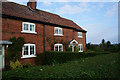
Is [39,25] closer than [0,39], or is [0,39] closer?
[0,39]

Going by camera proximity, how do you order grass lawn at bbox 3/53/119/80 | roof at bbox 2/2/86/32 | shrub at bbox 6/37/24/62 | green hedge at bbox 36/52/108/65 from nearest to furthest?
grass lawn at bbox 3/53/119/80
shrub at bbox 6/37/24/62
roof at bbox 2/2/86/32
green hedge at bbox 36/52/108/65

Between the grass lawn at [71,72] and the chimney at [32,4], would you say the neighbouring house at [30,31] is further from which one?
the grass lawn at [71,72]

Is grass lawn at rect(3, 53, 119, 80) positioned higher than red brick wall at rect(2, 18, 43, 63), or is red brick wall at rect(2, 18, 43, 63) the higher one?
red brick wall at rect(2, 18, 43, 63)

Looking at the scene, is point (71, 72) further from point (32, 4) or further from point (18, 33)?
point (32, 4)

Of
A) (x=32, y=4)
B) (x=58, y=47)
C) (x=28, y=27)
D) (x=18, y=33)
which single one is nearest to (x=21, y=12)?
(x=28, y=27)

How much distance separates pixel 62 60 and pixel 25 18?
23.8 ft

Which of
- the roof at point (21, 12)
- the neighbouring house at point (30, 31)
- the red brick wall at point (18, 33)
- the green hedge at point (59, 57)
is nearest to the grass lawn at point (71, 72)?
the green hedge at point (59, 57)

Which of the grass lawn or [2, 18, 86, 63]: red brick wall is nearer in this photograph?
the grass lawn


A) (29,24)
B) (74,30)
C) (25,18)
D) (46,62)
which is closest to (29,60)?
(46,62)

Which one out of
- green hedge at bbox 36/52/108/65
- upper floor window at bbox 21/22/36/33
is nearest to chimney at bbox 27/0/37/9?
upper floor window at bbox 21/22/36/33

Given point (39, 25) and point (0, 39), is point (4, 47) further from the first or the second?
point (39, 25)

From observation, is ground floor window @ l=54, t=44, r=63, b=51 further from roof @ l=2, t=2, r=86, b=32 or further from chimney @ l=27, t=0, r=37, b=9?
chimney @ l=27, t=0, r=37, b=9

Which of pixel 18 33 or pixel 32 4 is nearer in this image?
pixel 18 33

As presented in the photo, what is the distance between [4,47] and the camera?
894cm
